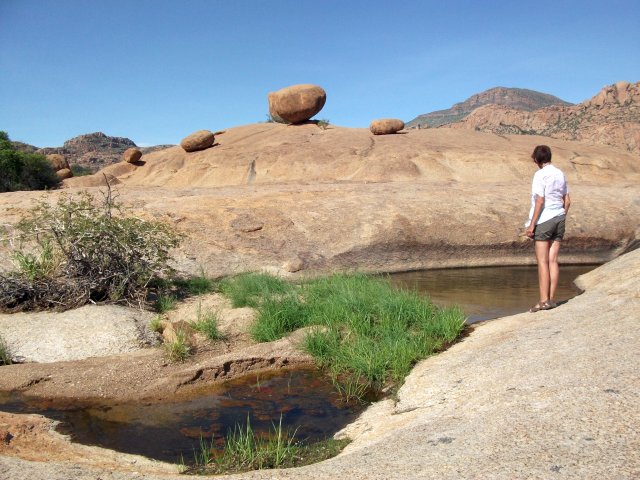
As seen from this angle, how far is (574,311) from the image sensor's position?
4906mm

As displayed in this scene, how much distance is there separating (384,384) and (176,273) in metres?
4.35

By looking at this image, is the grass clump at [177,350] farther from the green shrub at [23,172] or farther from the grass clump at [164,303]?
the green shrub at [23,172]

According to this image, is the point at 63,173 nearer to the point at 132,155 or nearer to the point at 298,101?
the point at 132,155

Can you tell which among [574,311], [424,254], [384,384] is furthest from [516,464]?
[424,254]

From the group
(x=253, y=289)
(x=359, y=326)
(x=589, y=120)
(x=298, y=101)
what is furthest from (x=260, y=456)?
(x=589, y=120)

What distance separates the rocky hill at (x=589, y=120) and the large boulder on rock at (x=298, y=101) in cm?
2493

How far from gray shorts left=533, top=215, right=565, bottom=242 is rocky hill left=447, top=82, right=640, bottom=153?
1567 inches

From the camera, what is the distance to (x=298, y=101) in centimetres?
2203

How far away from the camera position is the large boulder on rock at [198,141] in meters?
22.4

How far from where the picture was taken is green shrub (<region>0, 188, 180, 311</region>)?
21.1 feet

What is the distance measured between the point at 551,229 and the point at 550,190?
348 mm

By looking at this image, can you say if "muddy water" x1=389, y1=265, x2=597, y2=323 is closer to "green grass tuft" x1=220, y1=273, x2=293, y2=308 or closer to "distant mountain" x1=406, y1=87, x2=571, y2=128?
"green grass tuft" x1=220, y1=273, x2=293, y2=308

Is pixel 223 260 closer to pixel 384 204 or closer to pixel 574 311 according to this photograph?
pixel 384 204

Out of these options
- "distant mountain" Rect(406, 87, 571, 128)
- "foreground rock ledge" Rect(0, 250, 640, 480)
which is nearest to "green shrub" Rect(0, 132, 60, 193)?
Answer: "foreground rock ledge" Rect(0, 250, 640, 480)
